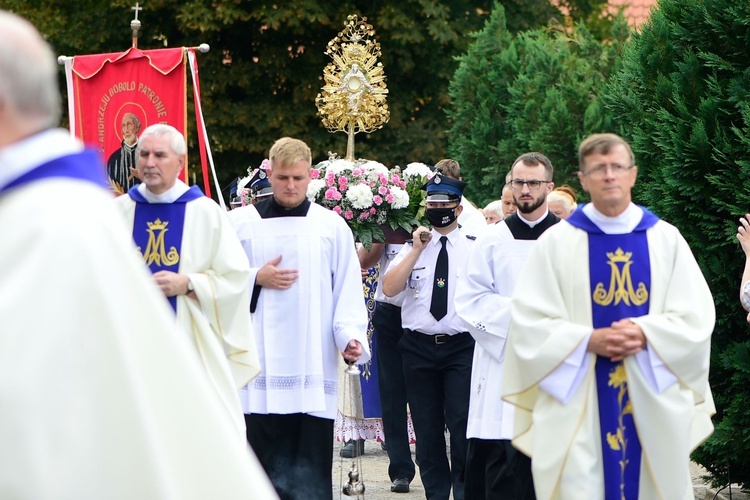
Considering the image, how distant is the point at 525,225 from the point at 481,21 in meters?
18.0

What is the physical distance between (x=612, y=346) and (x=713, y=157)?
249 centimetres

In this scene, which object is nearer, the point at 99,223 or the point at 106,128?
the point at 99,223

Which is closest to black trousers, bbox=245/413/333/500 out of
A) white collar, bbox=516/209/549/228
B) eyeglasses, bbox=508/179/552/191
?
white collar, bbox=516/209/549/228

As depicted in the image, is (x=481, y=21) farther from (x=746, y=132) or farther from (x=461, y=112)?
(x=746, y=132)

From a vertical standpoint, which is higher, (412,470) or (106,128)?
(106,128)

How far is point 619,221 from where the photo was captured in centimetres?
564

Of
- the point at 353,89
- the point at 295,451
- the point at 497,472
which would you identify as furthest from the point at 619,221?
the point at 353,89

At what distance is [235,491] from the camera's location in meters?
2.51

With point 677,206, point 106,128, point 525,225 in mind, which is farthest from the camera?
point 106,128

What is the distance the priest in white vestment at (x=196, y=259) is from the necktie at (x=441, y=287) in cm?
191

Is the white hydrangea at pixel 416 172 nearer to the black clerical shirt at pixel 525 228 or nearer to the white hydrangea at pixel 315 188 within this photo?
the white hydrangea at pixel 315 188

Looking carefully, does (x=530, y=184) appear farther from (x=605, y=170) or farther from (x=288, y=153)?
(x=605, y=170)

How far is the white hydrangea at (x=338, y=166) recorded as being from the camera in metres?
9.17

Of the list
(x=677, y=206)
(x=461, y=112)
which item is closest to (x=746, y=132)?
(x=677, y=206)
